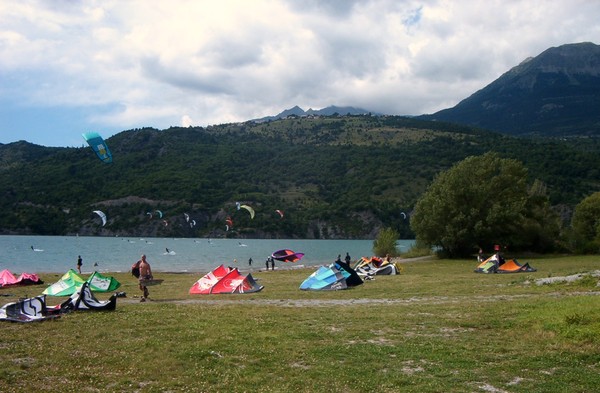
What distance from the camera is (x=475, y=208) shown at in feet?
181

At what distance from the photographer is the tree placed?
176 feet

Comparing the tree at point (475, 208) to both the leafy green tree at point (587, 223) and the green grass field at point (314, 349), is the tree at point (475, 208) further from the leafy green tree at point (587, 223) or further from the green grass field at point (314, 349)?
the green grass field at point (314, 349)

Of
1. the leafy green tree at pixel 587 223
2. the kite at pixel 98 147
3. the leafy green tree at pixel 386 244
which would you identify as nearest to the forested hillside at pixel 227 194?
the leafy green tree at pixel 587 223

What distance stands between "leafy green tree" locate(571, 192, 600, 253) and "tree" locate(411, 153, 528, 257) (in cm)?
712

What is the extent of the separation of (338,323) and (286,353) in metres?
3.85

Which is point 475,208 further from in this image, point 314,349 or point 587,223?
point 314,349

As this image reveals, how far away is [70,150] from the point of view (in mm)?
193250

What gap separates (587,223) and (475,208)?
15.4m

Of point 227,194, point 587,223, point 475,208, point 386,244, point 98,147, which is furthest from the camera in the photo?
point 227,194

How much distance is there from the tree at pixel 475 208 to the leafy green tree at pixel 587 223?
23.4 feet

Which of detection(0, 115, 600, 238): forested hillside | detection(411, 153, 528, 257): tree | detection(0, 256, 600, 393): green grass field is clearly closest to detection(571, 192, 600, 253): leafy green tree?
detection(411, 153, 528, 257): tree

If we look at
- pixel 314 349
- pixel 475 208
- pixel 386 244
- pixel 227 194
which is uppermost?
pixel 227 194

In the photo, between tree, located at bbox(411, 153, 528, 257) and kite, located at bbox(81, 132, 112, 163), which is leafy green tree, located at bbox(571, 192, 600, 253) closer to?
tree, located at bbox(411, 153, 528, 257)

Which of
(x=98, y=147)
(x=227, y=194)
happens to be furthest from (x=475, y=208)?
(x=227, y=194)
